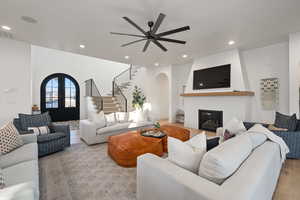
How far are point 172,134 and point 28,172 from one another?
2752 millimetres

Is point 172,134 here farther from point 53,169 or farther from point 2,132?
point 2,132

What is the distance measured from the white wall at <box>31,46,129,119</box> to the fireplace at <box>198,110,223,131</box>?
19.0ft

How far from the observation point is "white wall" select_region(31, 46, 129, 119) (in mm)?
6918

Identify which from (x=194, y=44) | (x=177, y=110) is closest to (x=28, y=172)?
(x=194, y=44)

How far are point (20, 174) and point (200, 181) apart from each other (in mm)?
1911

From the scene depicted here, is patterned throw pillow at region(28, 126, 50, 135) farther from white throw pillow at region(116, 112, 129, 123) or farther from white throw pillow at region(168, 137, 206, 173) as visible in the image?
white throw pillow at region(168, 137, 206, 173)

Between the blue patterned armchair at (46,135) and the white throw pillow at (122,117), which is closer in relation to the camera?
the blue patterned armchair at (46,135)

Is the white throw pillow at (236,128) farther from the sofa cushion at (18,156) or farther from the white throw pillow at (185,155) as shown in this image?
the sofa cushion at (18,156)

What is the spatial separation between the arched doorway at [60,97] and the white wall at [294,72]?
8939mm

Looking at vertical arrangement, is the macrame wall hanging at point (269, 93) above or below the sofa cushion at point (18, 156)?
above

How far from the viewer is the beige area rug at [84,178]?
1933 mm

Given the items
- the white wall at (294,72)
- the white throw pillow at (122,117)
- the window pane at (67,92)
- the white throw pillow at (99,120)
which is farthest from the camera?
the window pane at (67,92)

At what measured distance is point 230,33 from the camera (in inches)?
145

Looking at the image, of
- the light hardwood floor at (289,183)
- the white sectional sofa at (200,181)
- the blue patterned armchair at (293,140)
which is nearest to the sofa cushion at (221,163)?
the white sectional sofa at (200,181)
